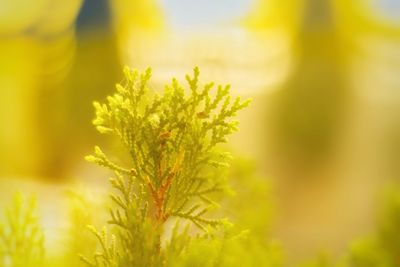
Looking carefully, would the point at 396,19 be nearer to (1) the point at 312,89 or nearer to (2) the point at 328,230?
(1) the point at 312,89

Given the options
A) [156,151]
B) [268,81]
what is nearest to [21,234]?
[156,151]

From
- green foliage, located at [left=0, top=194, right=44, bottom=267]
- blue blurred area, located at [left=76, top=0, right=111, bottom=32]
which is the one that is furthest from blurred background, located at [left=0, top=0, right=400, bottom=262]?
green foliage, located at [left=0, top=194, right=44, bottom=267]

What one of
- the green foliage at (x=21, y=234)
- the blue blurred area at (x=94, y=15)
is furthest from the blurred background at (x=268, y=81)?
the green foliage at (x=21, y=234)

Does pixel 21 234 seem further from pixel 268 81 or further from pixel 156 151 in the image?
pixel 268 81

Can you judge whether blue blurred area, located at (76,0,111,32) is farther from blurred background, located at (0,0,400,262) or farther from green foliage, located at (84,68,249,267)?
green foliage, located at (84,68,249,267)

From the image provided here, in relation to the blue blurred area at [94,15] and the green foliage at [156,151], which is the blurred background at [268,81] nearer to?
the blue blurred area at [94,15]

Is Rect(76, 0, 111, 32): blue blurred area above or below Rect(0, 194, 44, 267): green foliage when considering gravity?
above

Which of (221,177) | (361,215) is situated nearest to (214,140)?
(221,177)
